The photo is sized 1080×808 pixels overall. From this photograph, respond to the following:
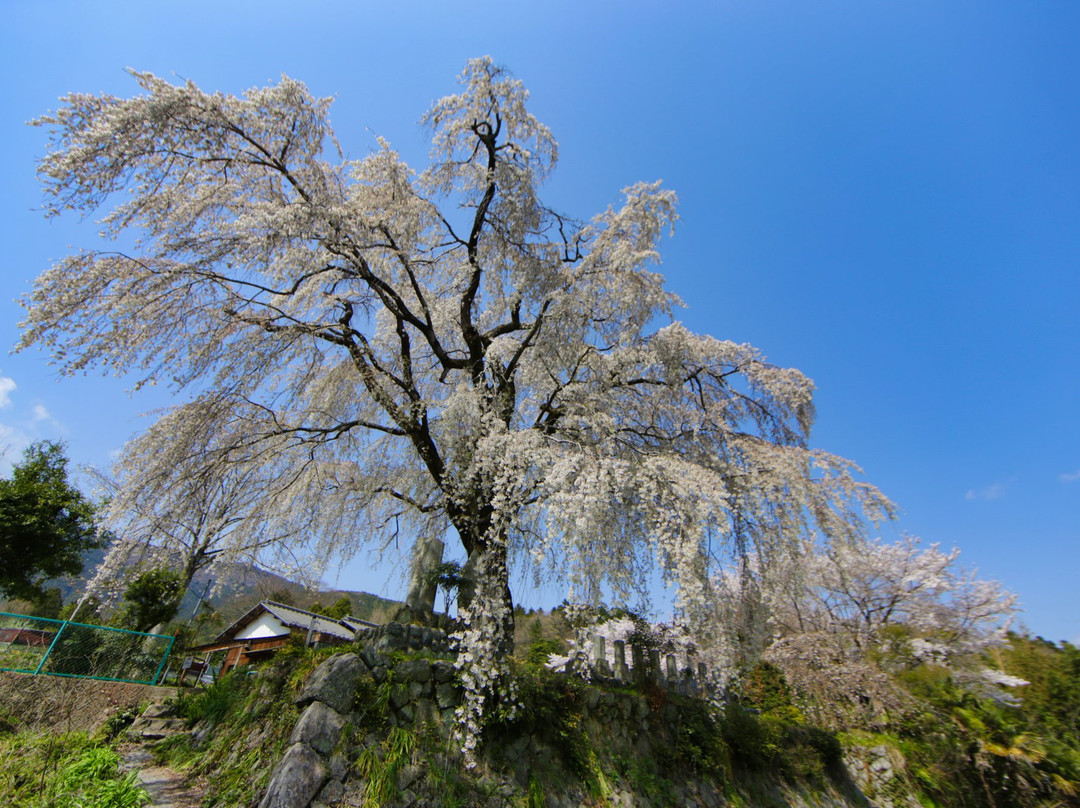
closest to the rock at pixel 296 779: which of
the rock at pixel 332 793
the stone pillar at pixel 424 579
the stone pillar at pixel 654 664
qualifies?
the rock at pixel 332 793

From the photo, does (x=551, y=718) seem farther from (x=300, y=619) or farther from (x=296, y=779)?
(x=300, y=619)

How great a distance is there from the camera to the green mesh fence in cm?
716

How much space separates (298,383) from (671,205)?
7.07 metres

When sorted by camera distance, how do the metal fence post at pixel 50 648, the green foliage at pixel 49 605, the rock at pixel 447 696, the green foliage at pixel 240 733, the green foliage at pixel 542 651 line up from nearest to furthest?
the green foliage at pixel 240 733
the rock at pixel 447 696
the metal fence post at pixel 50 648
the green foliage at pixel 542 651
the green foliage at pixel 49 605

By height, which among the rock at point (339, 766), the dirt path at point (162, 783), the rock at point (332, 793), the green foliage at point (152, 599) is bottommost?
the dirt path at point (162, 783)

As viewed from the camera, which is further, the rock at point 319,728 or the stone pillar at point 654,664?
the stone pillar at point 654,664

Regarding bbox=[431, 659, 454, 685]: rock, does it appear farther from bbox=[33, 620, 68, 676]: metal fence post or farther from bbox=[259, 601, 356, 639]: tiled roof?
bbox=[259, 601, 356, 639]: tiled roof

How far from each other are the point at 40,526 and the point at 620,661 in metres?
16.9

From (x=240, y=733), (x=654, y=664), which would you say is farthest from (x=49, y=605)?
(x=654, y=664)

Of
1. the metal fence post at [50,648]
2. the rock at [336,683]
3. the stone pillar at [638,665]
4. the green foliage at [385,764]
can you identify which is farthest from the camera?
the stone pillar at [638,665]

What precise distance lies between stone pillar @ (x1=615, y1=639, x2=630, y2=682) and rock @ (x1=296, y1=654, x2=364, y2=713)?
16.5 ft

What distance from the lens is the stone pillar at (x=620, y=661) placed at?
857cm

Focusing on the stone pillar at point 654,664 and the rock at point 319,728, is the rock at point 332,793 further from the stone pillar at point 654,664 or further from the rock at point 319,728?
the stone pillar at point 654,664

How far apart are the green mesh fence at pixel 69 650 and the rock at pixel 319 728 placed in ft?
16.6
